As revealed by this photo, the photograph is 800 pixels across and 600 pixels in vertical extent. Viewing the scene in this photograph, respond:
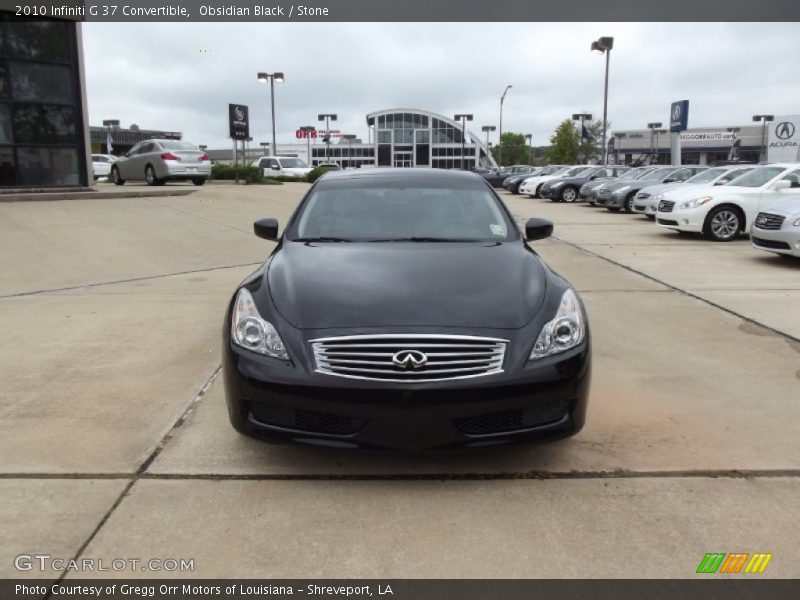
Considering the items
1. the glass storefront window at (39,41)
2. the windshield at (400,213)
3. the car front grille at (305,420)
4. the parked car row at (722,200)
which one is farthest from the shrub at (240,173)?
the car front grille at (305,420)

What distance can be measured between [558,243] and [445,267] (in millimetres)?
9601

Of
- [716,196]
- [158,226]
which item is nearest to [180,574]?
[158,226]

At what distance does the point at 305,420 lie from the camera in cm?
319

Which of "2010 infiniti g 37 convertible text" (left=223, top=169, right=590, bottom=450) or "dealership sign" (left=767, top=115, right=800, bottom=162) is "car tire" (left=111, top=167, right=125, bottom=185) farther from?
"dealership sign" (left=767, top=115, right=800, bottom=162)

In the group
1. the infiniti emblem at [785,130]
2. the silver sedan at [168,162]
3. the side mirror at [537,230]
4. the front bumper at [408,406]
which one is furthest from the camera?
the infiniti emblem at [785,130]

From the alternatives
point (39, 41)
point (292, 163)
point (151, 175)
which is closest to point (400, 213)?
point (39, 41)

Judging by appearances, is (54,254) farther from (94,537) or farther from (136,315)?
(94,537)

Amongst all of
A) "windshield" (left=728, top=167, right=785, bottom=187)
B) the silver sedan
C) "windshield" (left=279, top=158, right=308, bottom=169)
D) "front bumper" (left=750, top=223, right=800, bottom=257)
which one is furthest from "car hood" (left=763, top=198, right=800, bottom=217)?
"windshield" (left=279, top=158, right=308, bottom=169)

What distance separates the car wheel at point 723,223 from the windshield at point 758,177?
68 centimetres

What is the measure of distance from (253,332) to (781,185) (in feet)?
40.5

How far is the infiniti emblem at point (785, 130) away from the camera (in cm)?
3306

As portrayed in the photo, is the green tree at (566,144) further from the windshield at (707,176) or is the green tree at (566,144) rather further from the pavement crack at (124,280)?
the pavement crack at (124,280)

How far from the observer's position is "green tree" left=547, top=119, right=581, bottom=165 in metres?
69.4

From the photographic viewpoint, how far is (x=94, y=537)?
112 inches
